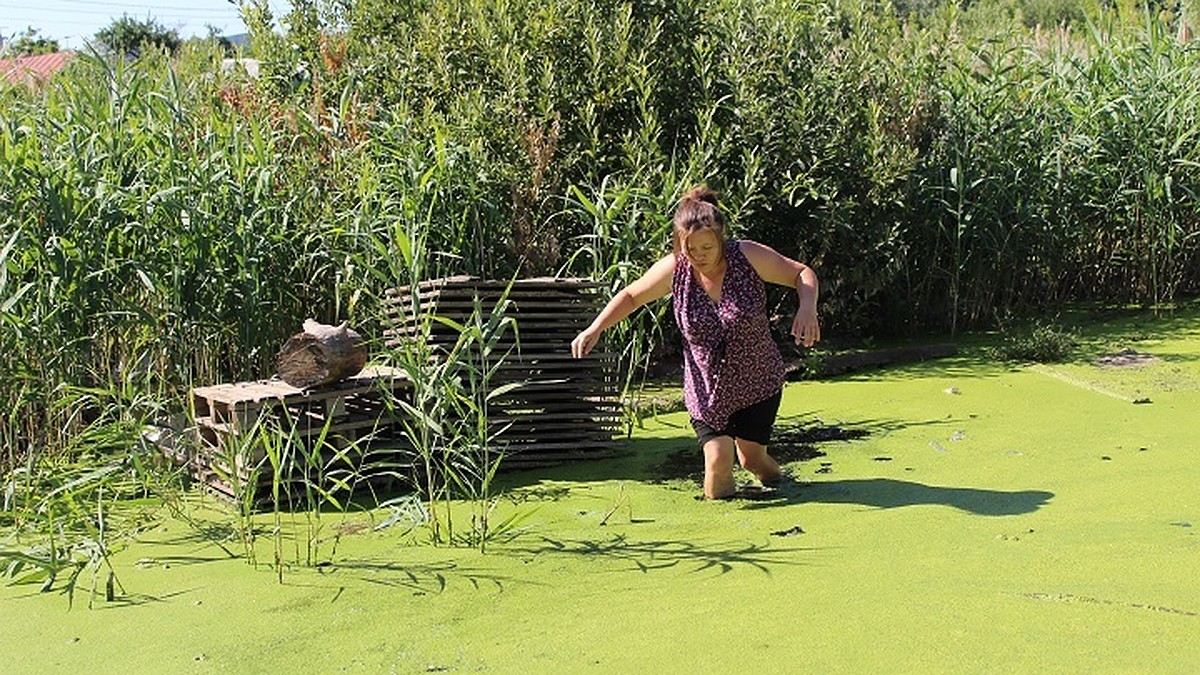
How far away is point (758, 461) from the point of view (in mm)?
4707

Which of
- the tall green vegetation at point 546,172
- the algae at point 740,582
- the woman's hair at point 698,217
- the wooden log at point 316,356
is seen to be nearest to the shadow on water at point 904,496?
the algae at point 740,582

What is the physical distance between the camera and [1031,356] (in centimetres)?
692

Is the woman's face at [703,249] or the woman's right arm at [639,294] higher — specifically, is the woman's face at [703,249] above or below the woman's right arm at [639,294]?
above

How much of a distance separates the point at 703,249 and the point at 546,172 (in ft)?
8.72

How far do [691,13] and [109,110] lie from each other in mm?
3131

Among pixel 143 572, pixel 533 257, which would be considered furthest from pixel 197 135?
pixel 143 572

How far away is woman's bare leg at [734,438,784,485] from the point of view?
4672 millimetres

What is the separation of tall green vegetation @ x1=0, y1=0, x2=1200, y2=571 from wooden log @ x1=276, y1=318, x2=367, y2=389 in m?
0.34

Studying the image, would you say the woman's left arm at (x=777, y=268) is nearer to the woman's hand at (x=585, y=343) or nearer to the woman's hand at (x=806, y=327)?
the woman's hand at (x=806, y=327)

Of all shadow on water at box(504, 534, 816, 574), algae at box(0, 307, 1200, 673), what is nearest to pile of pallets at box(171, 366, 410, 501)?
algae at box(0, 307, 1200, 673)

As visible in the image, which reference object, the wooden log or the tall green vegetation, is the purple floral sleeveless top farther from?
the wooden log

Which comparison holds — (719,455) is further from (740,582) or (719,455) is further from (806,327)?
(740,582)

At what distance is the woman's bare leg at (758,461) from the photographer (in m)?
4.67

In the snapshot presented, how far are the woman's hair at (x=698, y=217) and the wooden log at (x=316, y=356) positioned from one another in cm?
120
